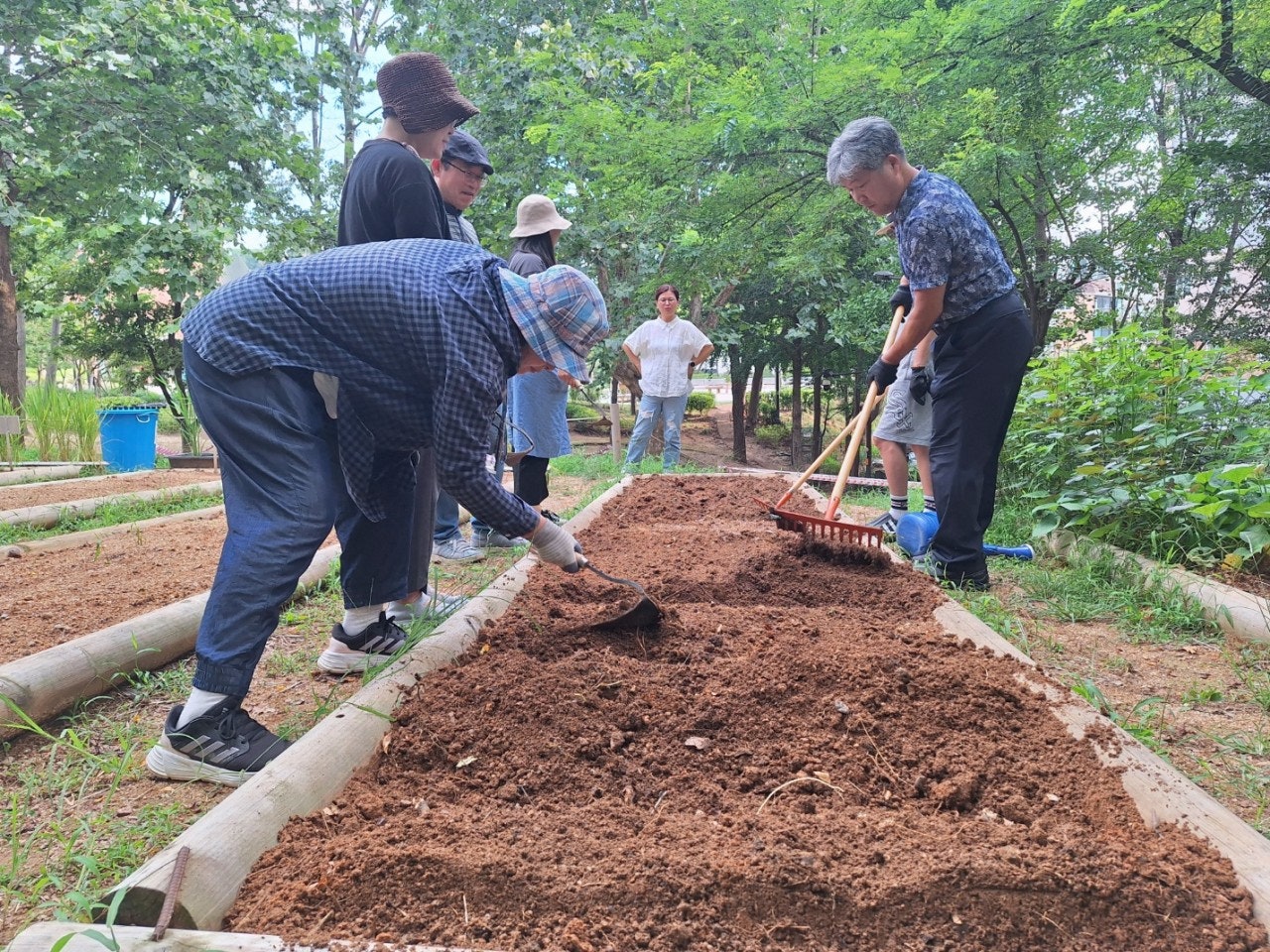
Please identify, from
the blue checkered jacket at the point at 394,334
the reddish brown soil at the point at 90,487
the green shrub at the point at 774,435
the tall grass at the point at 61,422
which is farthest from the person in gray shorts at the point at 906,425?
the green shrub at the point at 774,435

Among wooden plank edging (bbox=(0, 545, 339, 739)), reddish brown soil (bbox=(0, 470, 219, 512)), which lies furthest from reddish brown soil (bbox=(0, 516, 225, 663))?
reddish brown soil (bbox=(0, 470, 219, 512))

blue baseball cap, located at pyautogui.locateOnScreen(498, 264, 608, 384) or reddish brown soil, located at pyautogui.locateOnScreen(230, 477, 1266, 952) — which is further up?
blue baseball cap, located at pyautogui.locateOnScreen(498, 264, 608, 384)

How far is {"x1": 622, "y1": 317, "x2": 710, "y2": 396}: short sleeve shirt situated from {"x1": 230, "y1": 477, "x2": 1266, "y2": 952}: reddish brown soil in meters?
5.26

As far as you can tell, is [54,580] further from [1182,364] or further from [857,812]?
[1182,364]

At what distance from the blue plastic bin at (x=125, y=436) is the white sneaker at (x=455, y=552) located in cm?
636

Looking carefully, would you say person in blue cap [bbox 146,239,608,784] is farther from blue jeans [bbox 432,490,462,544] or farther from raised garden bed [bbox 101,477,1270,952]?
blue jeans [bbox 432,490,462,544]

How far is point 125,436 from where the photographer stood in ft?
28.5

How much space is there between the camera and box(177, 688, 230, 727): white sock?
1.79 metres

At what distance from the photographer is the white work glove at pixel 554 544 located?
6.86 ft

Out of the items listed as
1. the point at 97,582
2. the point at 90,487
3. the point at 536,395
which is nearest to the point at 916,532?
the point at 536,395

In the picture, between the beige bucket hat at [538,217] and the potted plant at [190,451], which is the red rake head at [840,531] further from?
the potted plant at [190,451]

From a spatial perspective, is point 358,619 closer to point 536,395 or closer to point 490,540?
point 490,540

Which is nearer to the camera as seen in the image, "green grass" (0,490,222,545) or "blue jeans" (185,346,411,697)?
"blue jeans" (185,346,411,697)

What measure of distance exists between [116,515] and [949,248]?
5505 mm
